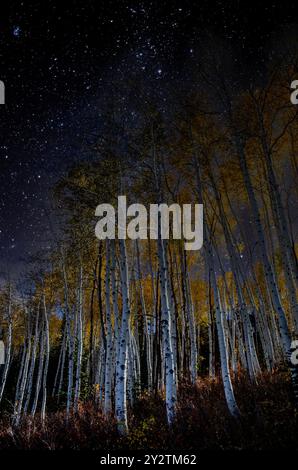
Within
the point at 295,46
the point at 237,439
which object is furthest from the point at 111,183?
the point at 237,439

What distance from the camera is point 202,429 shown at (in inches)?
216

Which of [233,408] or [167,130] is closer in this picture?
[233,408]

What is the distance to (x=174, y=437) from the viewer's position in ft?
17.4

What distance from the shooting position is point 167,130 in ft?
29.9

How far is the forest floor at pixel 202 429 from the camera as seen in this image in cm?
469

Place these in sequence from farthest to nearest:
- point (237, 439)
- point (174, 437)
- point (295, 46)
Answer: point (295, 46) → point (174, 437) → point (237, 439)

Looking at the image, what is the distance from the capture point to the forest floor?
469 cm

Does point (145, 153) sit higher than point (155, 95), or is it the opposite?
point (155, 95)

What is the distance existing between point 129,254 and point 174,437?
9.12 m

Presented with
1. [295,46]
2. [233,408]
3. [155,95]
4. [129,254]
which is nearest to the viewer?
[233,408]

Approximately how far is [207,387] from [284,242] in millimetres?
5297

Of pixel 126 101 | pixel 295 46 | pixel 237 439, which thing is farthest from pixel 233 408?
pixel 295 46
